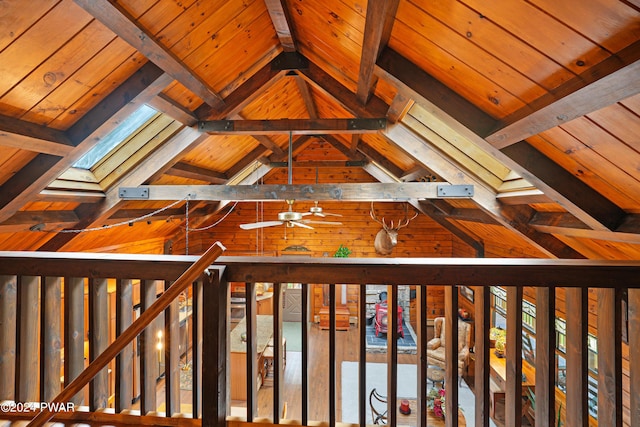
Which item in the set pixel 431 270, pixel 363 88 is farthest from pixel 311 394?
pixel 431 270

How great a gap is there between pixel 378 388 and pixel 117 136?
17.7 feet

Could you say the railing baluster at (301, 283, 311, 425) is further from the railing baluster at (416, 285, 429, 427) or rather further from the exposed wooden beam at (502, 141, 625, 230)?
the exposed wooden beam at (502, 141, 625, 230)

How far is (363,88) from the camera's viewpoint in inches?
118

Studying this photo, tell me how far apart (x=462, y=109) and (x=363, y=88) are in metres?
0.96

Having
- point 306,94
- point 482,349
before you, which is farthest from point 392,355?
point 306,94

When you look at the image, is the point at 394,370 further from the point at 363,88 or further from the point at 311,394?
the point at 311,394

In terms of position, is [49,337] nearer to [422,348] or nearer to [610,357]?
[422,348]

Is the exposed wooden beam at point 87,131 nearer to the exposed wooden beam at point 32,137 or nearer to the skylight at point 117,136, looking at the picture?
the exposed wooden beam at point 32,137

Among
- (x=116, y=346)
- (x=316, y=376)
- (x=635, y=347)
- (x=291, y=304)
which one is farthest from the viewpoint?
(x=291, y=304)

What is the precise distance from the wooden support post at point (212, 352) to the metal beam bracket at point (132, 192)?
11.4 ft

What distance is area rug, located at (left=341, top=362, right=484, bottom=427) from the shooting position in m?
5.06

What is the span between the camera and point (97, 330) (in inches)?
51.6

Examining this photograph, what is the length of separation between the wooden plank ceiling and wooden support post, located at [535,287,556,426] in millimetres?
868

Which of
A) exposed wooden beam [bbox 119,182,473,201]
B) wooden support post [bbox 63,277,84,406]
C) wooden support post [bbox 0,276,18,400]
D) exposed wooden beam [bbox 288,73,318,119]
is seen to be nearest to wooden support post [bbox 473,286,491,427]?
wooden support post [bbox 63,277,84,406]
